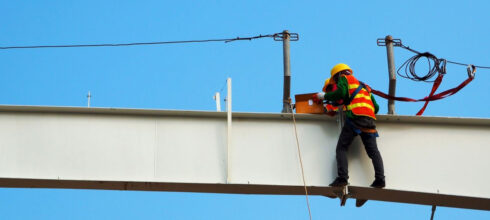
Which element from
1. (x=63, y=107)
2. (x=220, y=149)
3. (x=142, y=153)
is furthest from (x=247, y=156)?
(x=63, y=107)

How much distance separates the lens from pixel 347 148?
11000 millimetres

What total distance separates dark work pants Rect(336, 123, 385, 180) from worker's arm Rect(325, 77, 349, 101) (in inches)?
16.4

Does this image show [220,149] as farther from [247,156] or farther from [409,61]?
[409,61]

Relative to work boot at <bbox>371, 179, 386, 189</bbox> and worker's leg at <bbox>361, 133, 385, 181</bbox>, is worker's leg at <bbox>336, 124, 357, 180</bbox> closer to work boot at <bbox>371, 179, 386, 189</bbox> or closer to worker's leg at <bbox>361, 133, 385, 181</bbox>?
worker's leg at <bbox>361, 133, 385, 181</bbox>

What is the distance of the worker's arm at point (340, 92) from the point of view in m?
11.1

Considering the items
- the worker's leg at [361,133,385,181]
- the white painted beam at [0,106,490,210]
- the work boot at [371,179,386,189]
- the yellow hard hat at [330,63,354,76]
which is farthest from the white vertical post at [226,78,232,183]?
the work boot at [371,179,386,189]

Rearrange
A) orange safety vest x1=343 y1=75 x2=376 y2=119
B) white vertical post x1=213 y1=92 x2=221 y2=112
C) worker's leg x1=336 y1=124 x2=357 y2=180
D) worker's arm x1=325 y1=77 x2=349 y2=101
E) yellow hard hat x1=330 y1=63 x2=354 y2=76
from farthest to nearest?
yellow hard hat x1=330 y1=63 x2=354 y2=76 → white vertical post x1=213 y1=92 x2=221 y2=112 → worker's arm x1=325 y1=77 x2=349 y2=101 → orange safety vest x1=343 y1=75 x2=376 y2=119 → worker's leg x1=336 y1=124 x2=357 y2=180

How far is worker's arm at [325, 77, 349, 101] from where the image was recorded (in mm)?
11053

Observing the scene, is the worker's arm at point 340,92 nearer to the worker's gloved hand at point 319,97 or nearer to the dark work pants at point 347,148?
the worker's gloved hand at point 319,97

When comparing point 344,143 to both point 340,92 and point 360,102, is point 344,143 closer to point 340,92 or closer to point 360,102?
point 360,102

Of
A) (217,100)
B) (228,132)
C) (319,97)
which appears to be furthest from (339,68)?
(228,132)

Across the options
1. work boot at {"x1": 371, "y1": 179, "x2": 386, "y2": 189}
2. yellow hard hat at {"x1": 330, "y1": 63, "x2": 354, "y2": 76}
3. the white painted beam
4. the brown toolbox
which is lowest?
work boot at {"x1": 371, "y1": 179, "x2": 386, "y2": 189}

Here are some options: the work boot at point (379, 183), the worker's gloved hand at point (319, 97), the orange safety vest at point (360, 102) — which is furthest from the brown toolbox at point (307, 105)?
the work boot at point (379, 183)

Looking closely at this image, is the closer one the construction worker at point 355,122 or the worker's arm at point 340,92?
the construction worker at point 355,122
